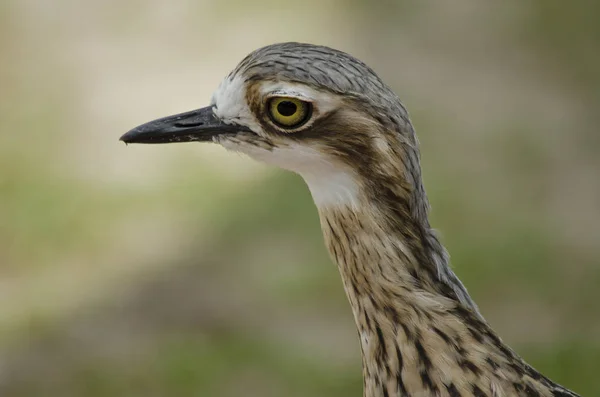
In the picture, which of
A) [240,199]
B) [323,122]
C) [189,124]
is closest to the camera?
[323,122]

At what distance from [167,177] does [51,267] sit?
101 cm

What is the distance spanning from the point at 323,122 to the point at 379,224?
29 centimetres

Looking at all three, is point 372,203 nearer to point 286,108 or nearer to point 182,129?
point 286,108

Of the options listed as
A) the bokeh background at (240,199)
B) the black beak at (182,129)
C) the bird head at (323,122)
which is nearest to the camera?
the bird head at (323,122)

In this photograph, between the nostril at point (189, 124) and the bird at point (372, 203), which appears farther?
Answer: the nostril at point (189, 124)

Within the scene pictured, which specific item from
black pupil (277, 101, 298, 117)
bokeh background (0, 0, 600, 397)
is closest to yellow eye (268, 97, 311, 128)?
black pupil (277, 101, 298, 117)

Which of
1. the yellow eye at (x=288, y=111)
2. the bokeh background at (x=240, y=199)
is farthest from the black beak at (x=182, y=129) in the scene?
the bokeh background at (x=240, y=199)

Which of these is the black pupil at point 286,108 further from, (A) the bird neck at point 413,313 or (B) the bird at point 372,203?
(A) the bird neck at point 413,313

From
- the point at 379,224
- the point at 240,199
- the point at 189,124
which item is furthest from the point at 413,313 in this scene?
the point at 240,199

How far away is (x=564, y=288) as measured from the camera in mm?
5227

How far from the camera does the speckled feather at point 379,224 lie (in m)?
2.25

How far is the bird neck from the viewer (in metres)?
2.33

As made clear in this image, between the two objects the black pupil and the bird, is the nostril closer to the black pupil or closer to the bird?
the bird

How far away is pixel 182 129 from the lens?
2.50 m
